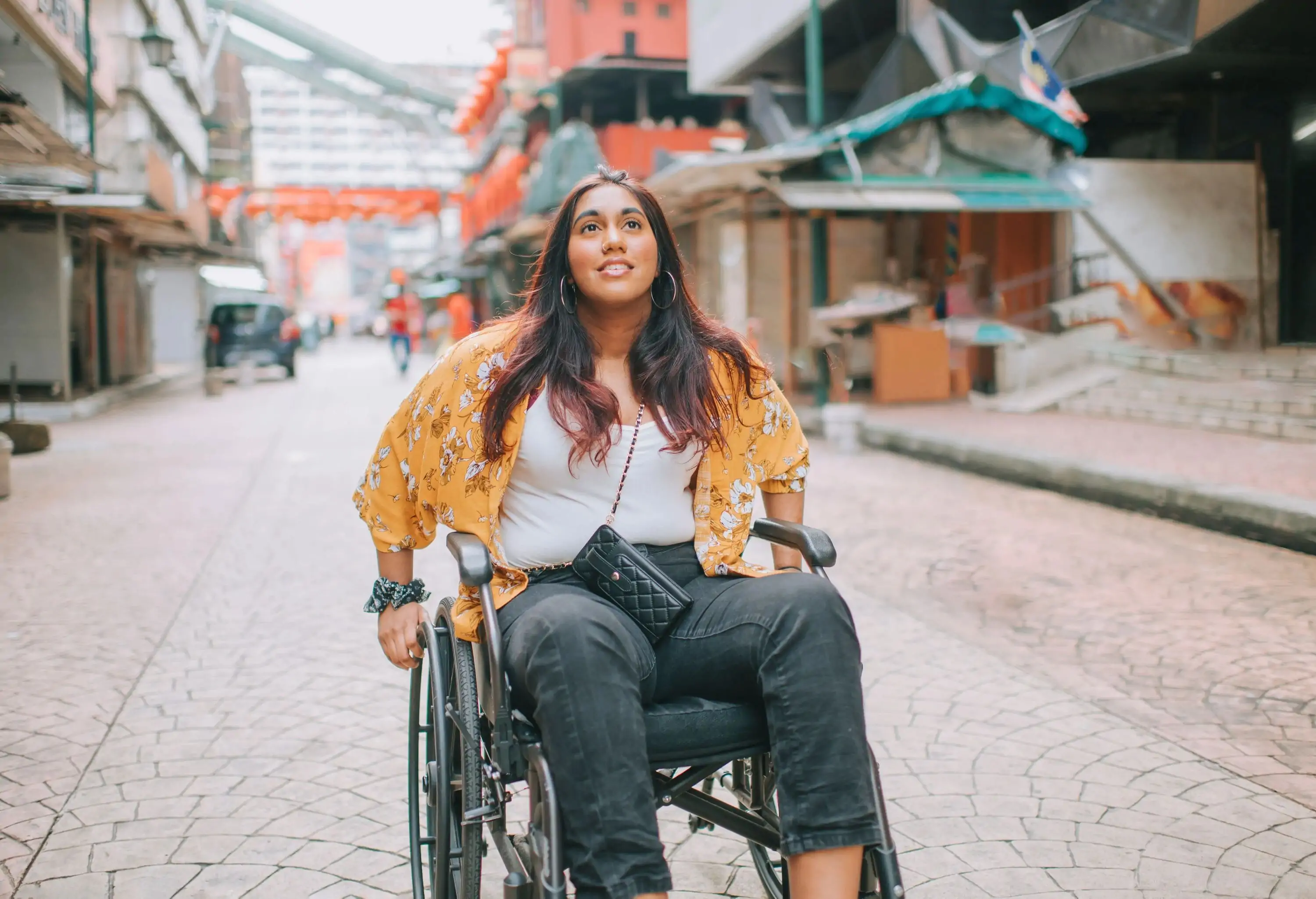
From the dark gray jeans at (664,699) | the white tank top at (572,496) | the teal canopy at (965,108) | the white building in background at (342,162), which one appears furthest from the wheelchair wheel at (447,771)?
the white building in background at (342,162)

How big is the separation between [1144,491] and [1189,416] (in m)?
4.18

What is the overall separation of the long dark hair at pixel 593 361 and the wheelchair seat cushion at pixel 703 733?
578 millimetres

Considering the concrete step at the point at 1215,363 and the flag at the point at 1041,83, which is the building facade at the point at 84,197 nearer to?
the flag at the point at 1041,83

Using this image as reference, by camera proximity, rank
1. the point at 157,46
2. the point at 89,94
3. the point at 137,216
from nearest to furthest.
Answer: the point at 89,94 < the point at 157,46 < the point at 137,216

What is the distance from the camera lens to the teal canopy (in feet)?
39.6

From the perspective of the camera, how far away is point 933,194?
12453 mm

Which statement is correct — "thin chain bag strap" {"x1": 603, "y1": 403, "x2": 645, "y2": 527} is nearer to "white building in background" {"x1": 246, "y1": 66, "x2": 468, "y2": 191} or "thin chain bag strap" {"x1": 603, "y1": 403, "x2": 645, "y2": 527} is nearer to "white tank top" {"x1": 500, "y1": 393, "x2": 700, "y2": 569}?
"white tank top" {"x1": 500, "y1": 393, "x2": 700, "y2": 569}

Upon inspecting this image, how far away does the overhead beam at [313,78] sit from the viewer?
52.2 m

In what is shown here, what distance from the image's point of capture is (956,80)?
12.2 m

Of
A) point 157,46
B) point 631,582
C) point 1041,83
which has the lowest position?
point 631,582

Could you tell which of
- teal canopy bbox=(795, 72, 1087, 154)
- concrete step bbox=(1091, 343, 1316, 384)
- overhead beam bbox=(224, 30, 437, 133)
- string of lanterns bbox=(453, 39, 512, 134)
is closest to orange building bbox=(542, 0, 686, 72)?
string of lanterns bbox=(453, 39, 512, 134)

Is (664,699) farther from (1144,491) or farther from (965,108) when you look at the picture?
(965,108)

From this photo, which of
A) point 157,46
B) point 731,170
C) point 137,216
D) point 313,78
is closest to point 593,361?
point 731,170

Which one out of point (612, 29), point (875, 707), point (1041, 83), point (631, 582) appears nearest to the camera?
point (631, 582)
